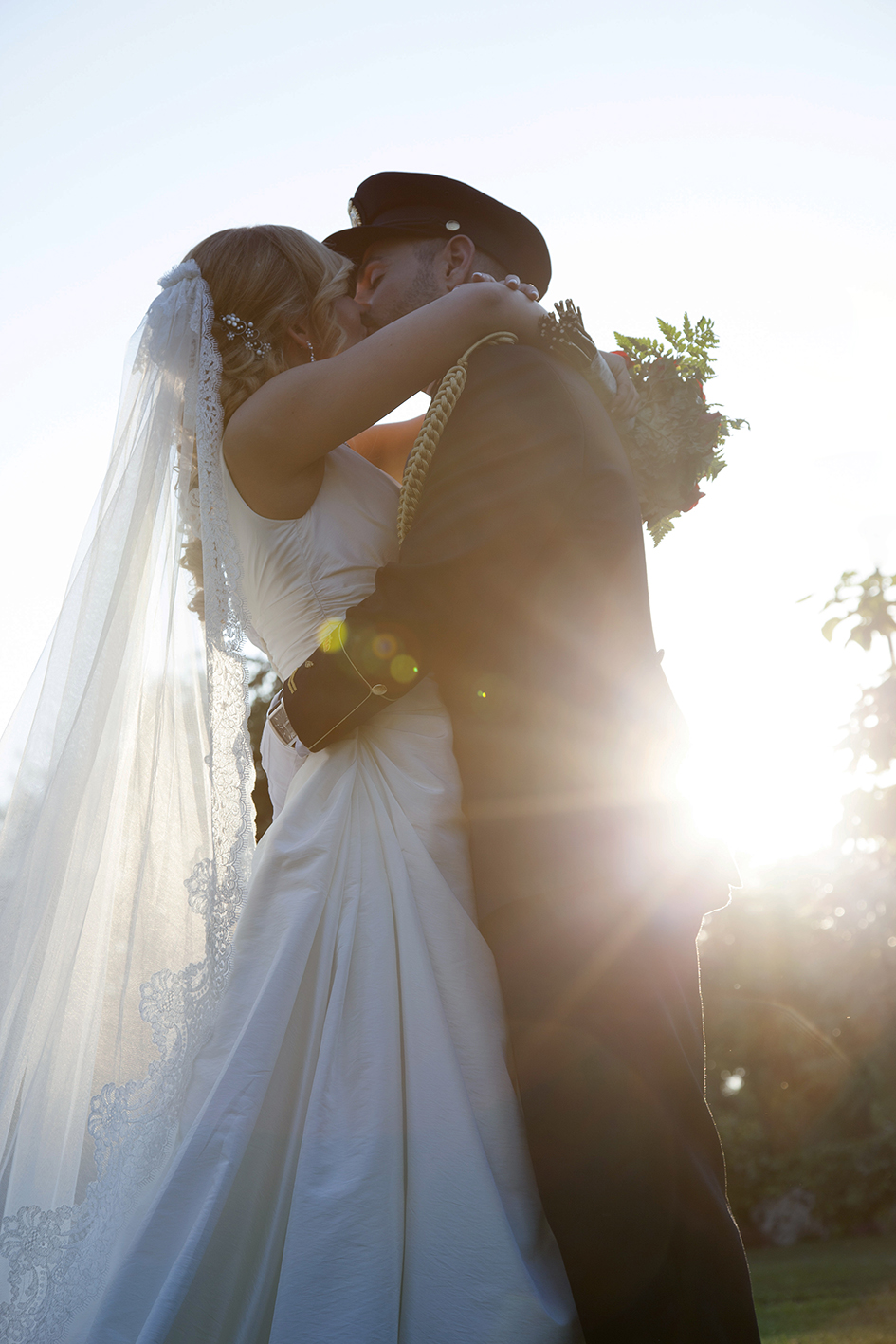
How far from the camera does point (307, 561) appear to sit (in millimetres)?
2662

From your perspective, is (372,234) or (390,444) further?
(390,444)

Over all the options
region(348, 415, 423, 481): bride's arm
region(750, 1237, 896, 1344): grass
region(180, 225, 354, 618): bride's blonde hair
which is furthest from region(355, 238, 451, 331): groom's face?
region(750, 1237, 896, 1344): grass

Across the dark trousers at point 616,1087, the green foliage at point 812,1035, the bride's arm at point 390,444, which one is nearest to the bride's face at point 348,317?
the bride's arm at point 390,444

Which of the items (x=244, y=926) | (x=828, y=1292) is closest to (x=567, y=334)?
(x=244, y=926)

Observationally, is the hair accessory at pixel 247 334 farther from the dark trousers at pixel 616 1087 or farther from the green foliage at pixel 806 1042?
the green foliage at pixel 806 1042

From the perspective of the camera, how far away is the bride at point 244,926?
6.13ft

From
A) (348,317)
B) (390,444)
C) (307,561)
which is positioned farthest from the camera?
(390,444)

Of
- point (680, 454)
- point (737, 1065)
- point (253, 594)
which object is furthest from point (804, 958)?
point (253, 594)

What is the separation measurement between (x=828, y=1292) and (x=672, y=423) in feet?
36.2

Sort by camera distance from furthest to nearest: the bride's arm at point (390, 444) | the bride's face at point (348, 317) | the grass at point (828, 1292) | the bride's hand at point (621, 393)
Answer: the grass at point (828, 1292)
the bride's arm at point (390, 444)
the bride's hand at point (621, 393)
the bride's face at point (348, 317)

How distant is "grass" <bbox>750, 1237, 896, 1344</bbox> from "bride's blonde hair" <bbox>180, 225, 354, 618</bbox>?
8828 millimetres

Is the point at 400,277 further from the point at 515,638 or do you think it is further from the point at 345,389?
the point at 515,638

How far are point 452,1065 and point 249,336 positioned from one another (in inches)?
79.5

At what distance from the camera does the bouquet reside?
3428 mm
